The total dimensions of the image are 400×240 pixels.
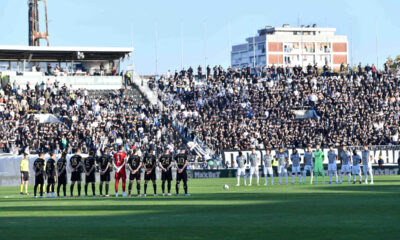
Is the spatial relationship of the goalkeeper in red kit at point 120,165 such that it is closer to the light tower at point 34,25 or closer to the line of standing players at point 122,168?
the line of standing players at point 122,168

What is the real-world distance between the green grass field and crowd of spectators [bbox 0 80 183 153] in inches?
1209

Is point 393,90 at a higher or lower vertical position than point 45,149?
higher

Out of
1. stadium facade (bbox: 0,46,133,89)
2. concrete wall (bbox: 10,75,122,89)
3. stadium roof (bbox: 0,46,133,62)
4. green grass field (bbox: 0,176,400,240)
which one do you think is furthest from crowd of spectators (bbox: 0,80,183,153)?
green grass field (bbox: 0,176,400,240)

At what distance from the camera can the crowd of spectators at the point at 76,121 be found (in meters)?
59.9

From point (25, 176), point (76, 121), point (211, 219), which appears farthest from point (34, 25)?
point (211, 219)

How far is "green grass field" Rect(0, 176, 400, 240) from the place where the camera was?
17281 mm

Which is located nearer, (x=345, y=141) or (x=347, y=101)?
(x=345, y=141)

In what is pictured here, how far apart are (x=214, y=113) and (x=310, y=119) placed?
8.46 metres

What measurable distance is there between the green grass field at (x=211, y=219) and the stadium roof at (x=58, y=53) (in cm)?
4923

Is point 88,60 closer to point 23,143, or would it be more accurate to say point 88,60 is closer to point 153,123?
point 153,123

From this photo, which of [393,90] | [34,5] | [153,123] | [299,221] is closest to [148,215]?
[299,221]

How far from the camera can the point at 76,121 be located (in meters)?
64.3

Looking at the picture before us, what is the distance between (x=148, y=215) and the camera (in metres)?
22.9

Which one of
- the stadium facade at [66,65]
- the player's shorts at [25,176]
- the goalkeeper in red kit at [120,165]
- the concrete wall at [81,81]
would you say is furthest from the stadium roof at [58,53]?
the goalkeeper in red kit at [120,165]
